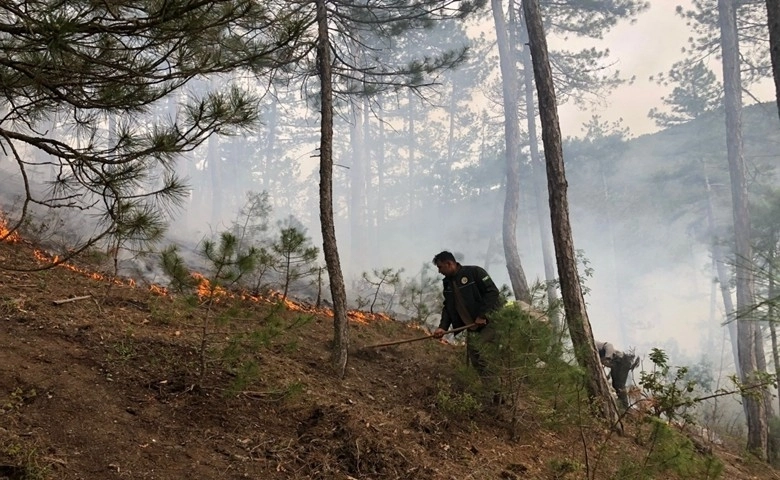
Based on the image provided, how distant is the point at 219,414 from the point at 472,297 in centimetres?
283

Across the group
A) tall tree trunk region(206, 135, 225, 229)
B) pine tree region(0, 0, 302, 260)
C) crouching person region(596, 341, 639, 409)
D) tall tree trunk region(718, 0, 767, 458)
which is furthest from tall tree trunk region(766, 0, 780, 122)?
tall tree trunk region(206, 135, 225, 229)

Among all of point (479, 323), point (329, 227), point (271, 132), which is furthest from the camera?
point (271, 132)

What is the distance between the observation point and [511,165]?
15992 mm

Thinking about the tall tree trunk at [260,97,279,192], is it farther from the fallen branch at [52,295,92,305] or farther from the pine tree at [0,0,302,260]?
the pine tree at [0,0,302,260]

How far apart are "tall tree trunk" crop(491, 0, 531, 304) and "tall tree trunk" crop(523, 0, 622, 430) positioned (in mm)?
5862

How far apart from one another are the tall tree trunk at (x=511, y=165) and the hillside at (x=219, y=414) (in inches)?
290

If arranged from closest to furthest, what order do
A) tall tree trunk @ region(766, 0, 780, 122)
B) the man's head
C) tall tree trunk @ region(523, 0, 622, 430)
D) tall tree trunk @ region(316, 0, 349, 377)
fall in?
1. tall tree trunk @ region(766, 0, 780, 122)
2. the man's head
3. tall tree trunk @ region(316, 0, 349, 377)
4. tall tree trunk @ region(523, 0, 622, 430)

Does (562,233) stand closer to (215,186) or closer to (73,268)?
(73,268)

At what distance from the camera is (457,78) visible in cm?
3975

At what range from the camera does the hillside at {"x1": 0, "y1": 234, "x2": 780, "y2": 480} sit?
278cm

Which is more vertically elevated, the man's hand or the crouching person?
the man's hand

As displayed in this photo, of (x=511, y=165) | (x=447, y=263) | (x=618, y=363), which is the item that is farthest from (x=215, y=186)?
(x=447, y=263)

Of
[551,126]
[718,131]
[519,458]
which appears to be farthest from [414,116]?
[519,458]

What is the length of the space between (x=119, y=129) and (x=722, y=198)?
1296 inches
